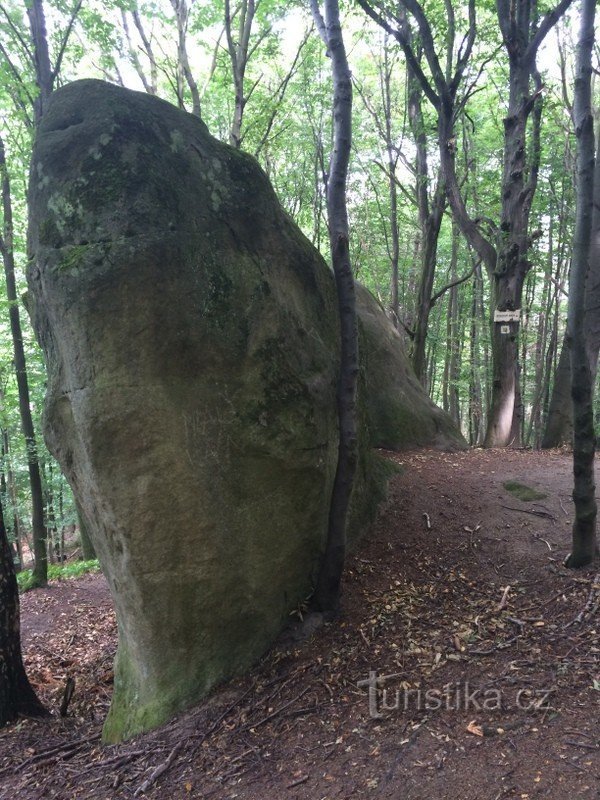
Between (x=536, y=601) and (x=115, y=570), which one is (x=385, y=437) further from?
(x=115, y=570)

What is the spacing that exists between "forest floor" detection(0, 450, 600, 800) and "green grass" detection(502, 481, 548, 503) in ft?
0.81

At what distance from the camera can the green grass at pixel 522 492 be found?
252 inches

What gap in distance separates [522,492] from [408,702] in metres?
3.69

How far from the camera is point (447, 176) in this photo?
9.88 meters

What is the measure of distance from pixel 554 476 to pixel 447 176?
229 inches

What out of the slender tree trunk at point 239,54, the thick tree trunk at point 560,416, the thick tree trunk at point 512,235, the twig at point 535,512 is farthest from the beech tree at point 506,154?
the twig at point 535,512

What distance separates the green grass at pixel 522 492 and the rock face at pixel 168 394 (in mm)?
2977

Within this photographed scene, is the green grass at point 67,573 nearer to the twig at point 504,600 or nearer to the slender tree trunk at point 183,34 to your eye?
the twig at point 504,600

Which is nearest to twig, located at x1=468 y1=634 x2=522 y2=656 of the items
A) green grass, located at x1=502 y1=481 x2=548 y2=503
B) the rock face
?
the rock face

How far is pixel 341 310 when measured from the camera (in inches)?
186

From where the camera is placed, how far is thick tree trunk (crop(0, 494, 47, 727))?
197 inches

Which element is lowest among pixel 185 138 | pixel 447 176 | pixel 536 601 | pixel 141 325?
pixel 536 601

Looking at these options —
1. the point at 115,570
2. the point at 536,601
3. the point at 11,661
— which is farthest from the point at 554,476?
the point at 11,661

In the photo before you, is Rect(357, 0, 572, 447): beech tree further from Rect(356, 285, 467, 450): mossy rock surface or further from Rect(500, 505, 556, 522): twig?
Rect(500, 505, 556, 522): twig
